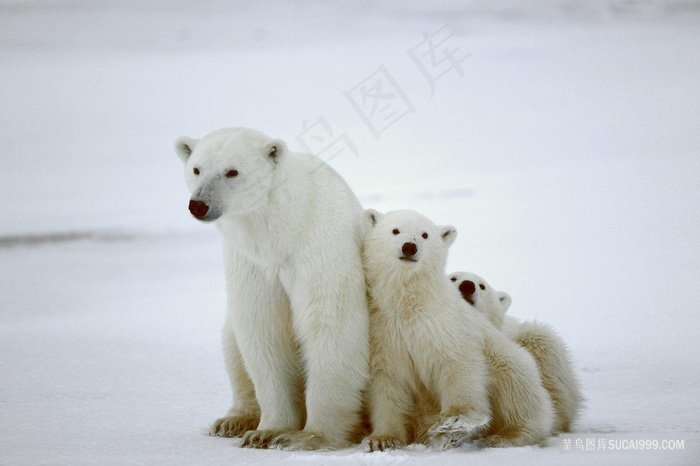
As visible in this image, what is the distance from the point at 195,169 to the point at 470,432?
1.89m

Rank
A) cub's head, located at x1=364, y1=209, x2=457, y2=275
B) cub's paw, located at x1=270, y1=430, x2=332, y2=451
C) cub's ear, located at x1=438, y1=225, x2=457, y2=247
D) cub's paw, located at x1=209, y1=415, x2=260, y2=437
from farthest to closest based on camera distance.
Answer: cub's paw, located at x1=209, y1=415, x2=260, y2=437 < cub's ear, located at x1=438, y1=225, x2=457, y2=247 < cub's head, located at x1=364, y1=209, x2=457, y2=275 < cub's paw, located at x1=270, y1=430, x2=332, y2=451

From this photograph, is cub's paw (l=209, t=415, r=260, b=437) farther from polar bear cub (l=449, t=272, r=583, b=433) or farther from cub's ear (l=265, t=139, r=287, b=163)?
cub's ear (l=265, t=139, r=287, b=163)

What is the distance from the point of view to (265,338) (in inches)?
225

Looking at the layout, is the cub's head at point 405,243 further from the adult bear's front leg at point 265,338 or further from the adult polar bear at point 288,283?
the adult bear's front leg at point 265,338

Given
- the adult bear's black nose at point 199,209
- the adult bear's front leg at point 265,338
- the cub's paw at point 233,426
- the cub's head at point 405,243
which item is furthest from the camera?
the cub's paw at point 233,426

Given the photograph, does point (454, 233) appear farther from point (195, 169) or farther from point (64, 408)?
point (64, 408)

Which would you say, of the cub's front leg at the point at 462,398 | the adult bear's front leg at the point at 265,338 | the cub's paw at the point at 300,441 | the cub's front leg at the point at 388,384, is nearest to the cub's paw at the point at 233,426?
the adult bear's front leg at the point at 265,338

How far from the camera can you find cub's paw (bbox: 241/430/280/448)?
5578 mm

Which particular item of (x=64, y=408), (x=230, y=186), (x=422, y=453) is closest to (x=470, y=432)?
(x=422, y=453)

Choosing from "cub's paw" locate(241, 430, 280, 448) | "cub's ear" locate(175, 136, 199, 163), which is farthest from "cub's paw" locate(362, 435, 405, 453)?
"cub's ear" locate(175, 136, 199, 163)

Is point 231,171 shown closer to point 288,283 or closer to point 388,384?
point 288,283

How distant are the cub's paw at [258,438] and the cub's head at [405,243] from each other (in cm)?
103

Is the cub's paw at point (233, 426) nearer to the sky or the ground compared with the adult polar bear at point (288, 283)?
nearer to the ground

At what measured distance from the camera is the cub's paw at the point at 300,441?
5.46 m
